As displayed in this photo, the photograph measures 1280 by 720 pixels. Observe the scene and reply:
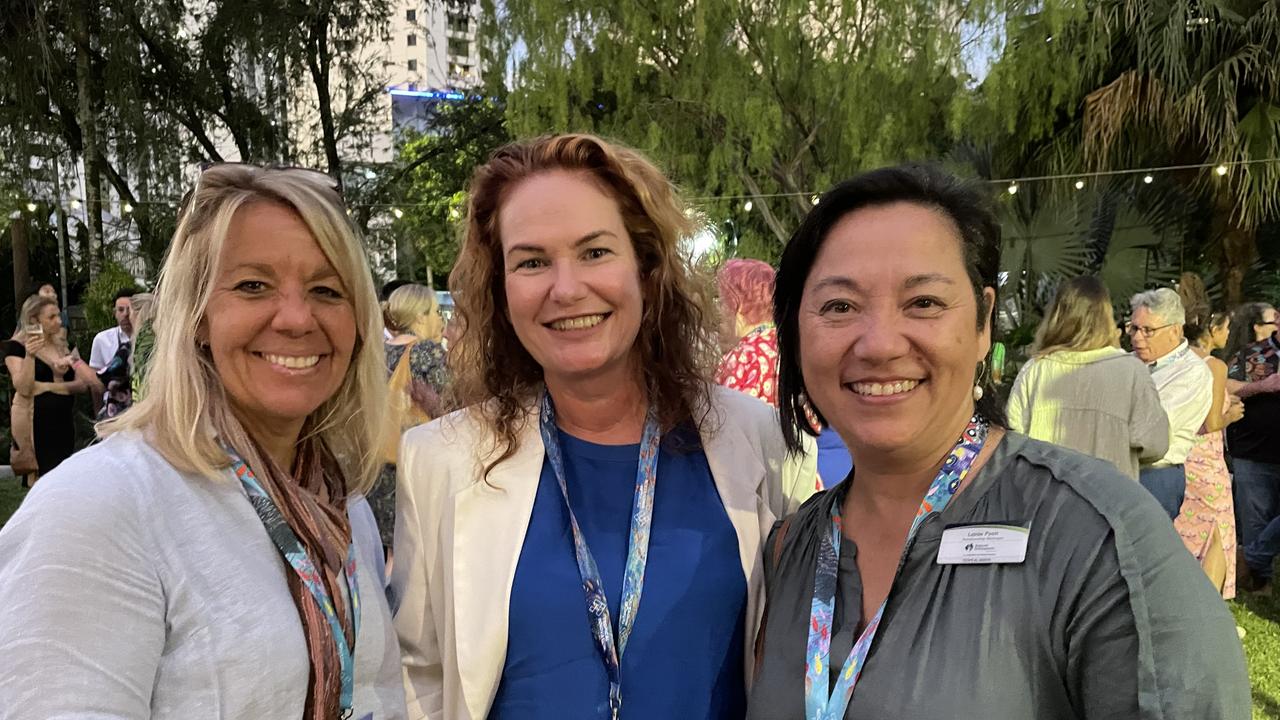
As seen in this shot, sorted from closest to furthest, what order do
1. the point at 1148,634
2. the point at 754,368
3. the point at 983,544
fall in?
the point at 1148,634 < the point at 983,544 < the point at 754,368

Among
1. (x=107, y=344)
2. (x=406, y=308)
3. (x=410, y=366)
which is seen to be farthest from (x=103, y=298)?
(x=410, y=366)

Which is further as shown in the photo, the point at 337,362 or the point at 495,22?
the point at 495,22

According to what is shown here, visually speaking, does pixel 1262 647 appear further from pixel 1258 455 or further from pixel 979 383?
pixel 979 383

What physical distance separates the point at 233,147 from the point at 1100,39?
1385 cm

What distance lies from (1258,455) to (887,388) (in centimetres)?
650

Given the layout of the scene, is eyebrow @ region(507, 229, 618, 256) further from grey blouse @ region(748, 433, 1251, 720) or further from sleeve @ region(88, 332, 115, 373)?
sleeve @ region(88, 332, 115, 373)

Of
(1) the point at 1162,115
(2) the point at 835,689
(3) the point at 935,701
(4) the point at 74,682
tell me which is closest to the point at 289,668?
(4) the point at 74,682

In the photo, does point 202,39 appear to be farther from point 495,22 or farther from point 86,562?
point 86,562

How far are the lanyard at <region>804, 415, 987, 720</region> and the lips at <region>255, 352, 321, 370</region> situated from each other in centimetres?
105

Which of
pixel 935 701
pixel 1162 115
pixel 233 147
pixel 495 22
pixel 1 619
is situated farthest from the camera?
pixel 233 147

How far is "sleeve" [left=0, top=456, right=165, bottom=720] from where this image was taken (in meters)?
1.10

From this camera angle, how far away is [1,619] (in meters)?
1.10

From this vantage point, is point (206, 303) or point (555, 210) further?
point (555, 210)

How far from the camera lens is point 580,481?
6.21 feet
